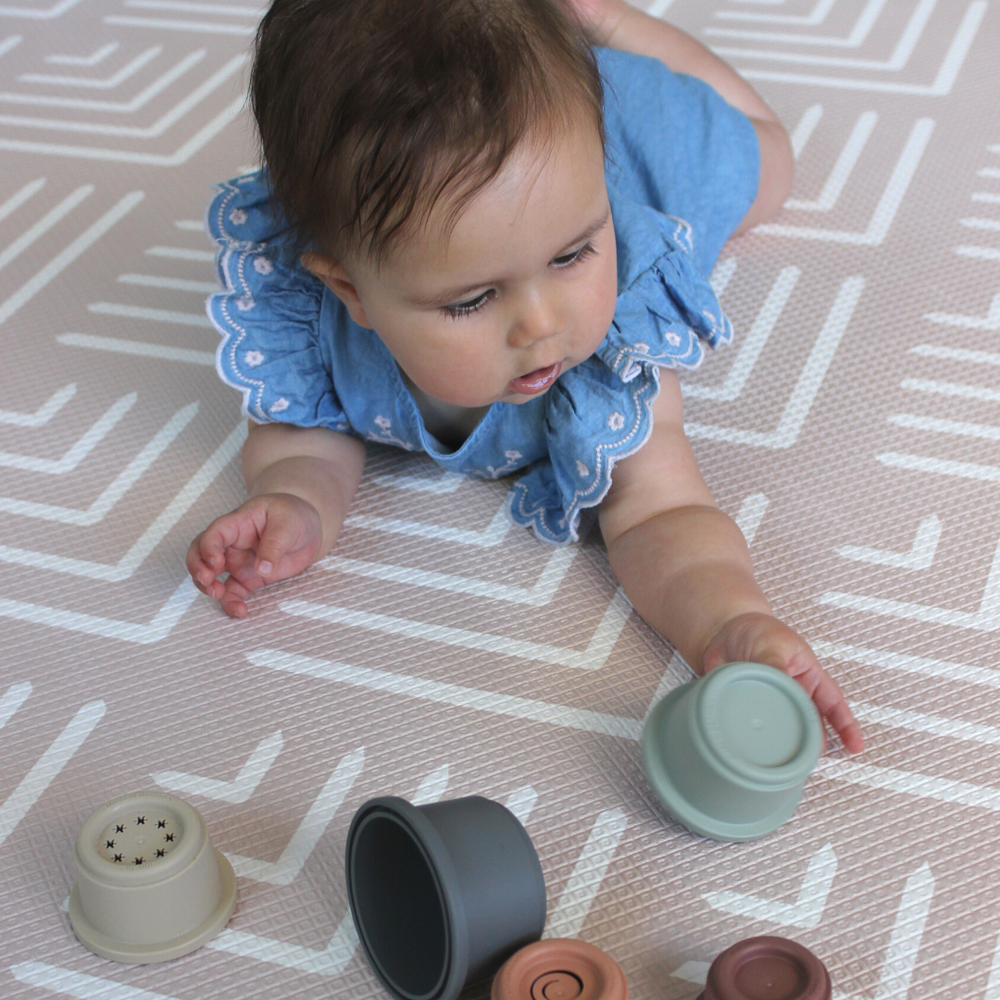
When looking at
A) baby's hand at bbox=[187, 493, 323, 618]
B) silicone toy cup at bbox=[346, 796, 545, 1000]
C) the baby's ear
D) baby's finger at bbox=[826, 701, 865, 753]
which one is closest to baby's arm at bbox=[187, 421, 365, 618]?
baby's hand at bbox=[187, 493, 323, 618]

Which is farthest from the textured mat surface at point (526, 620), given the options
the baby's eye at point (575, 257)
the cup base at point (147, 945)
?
the baby's eye at point (575, 257)

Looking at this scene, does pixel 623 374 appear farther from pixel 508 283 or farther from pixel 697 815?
pixel 697 815

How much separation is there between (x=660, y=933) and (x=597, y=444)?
13.0 inches

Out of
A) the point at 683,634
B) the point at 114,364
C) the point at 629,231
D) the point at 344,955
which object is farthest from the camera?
the point at 114,364

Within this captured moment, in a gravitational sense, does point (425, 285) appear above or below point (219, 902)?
above

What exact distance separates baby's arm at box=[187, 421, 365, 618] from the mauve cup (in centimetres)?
39

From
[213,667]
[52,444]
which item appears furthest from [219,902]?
[52,444]

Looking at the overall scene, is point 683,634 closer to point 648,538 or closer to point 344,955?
point 648,538

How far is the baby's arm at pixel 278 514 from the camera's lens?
2.67 ft

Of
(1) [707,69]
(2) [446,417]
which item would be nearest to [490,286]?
(2) [446,417]

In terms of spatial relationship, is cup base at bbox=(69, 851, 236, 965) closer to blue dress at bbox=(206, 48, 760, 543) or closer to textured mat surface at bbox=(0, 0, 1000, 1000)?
textured mat surface at bbox=(0, 0, 1000, 1000)

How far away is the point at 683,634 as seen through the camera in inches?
30.3

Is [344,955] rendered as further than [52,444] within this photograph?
No

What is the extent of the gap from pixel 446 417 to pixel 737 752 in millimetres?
380
